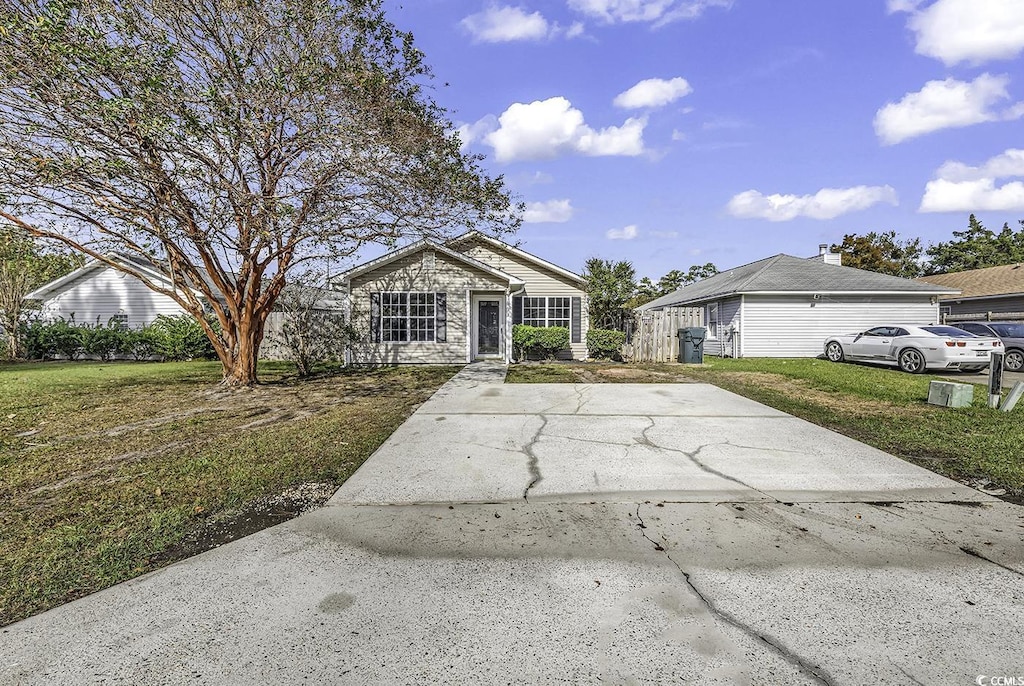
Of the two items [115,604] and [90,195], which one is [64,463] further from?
[90,195]

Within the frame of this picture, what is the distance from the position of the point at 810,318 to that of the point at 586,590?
19.2 m

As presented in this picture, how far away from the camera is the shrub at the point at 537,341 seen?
55.3 ft

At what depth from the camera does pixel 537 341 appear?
16922 mm

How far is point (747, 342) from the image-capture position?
60.6 feet

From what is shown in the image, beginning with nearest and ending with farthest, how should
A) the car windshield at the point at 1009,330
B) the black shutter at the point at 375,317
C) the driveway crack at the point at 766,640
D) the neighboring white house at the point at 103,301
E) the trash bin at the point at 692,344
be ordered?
the driveway crack at the point at 766,640 → the car windshield at the point at 1009,330 → the trash bin at the point at 692,344 → the black shutter at the point at 375,317 → the neighboring white house at the point at 103,301

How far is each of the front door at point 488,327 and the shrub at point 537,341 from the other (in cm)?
61

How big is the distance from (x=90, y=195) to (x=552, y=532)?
918 centimetres

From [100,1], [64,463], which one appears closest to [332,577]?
[64,463]

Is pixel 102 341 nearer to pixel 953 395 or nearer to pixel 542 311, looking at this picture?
pixel 542 311

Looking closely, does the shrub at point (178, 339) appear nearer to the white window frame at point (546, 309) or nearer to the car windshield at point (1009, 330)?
the white window frame at point (546, 309)

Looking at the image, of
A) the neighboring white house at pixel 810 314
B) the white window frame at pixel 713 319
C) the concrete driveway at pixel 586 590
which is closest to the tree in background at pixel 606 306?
the white window frame at pixel 713 319

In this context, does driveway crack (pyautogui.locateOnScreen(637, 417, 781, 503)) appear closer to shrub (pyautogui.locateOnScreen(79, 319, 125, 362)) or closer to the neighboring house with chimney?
Answer: the neighboring house with chimney

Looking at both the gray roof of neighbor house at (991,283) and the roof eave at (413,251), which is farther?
the gray roof of neighbor house at (991,283)

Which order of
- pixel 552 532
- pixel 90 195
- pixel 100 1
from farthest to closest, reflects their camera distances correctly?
pixel 90 195 → pixel 100 1 → pixel 552 532
